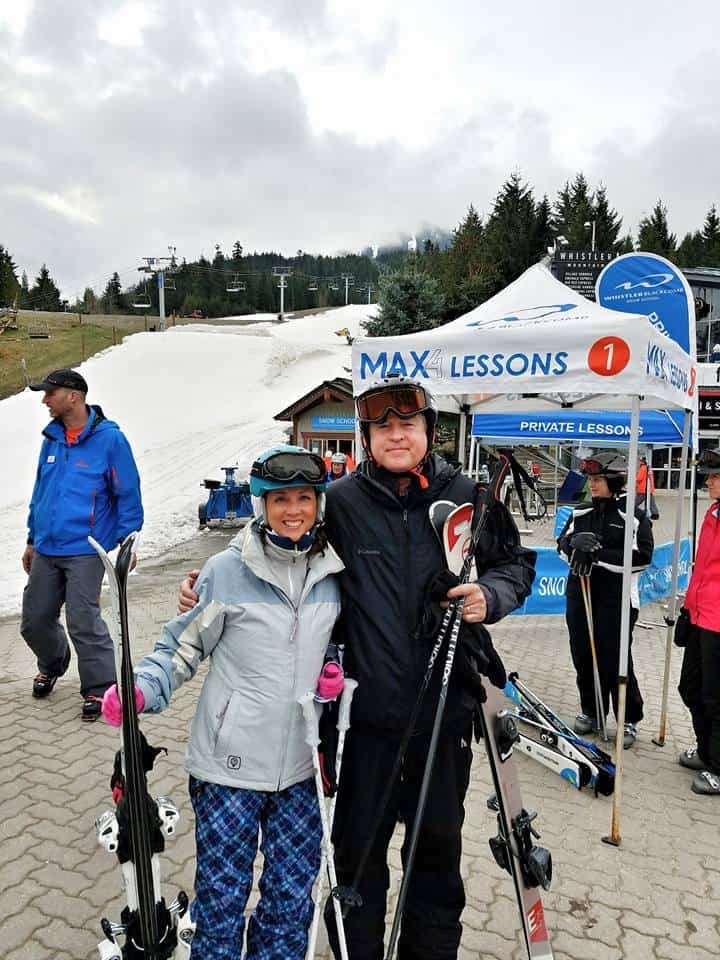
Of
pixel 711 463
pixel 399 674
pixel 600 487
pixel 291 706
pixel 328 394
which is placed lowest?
pixel 291 706

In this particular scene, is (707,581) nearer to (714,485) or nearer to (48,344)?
(714,485)

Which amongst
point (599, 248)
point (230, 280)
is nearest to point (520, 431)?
point (599, 248)

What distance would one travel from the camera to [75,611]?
175 inches

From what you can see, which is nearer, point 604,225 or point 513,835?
point 513,835

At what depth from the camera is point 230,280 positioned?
10775 cm

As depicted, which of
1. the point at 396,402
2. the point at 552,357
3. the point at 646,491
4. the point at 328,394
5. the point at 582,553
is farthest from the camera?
the point at 328,394

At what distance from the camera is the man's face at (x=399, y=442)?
227cm

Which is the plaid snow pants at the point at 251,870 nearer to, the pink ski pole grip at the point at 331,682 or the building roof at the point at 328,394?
the pink ski pole grip at the point at 331,682

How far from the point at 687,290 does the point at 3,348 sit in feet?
158

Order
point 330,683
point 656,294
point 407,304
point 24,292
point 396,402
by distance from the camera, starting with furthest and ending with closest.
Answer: point 24,292, point 407,304, point 656,294, point 396,402, point 330,683

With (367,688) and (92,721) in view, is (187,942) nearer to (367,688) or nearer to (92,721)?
(367,688)

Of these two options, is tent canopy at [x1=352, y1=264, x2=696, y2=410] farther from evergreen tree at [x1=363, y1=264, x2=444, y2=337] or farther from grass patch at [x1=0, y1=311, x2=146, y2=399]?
grass patch at [x1=0, y1=311, x2=146, y2=399]

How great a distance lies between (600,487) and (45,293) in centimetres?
10206

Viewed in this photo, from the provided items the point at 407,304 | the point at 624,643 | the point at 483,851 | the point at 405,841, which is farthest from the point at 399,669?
the point at 407,304
